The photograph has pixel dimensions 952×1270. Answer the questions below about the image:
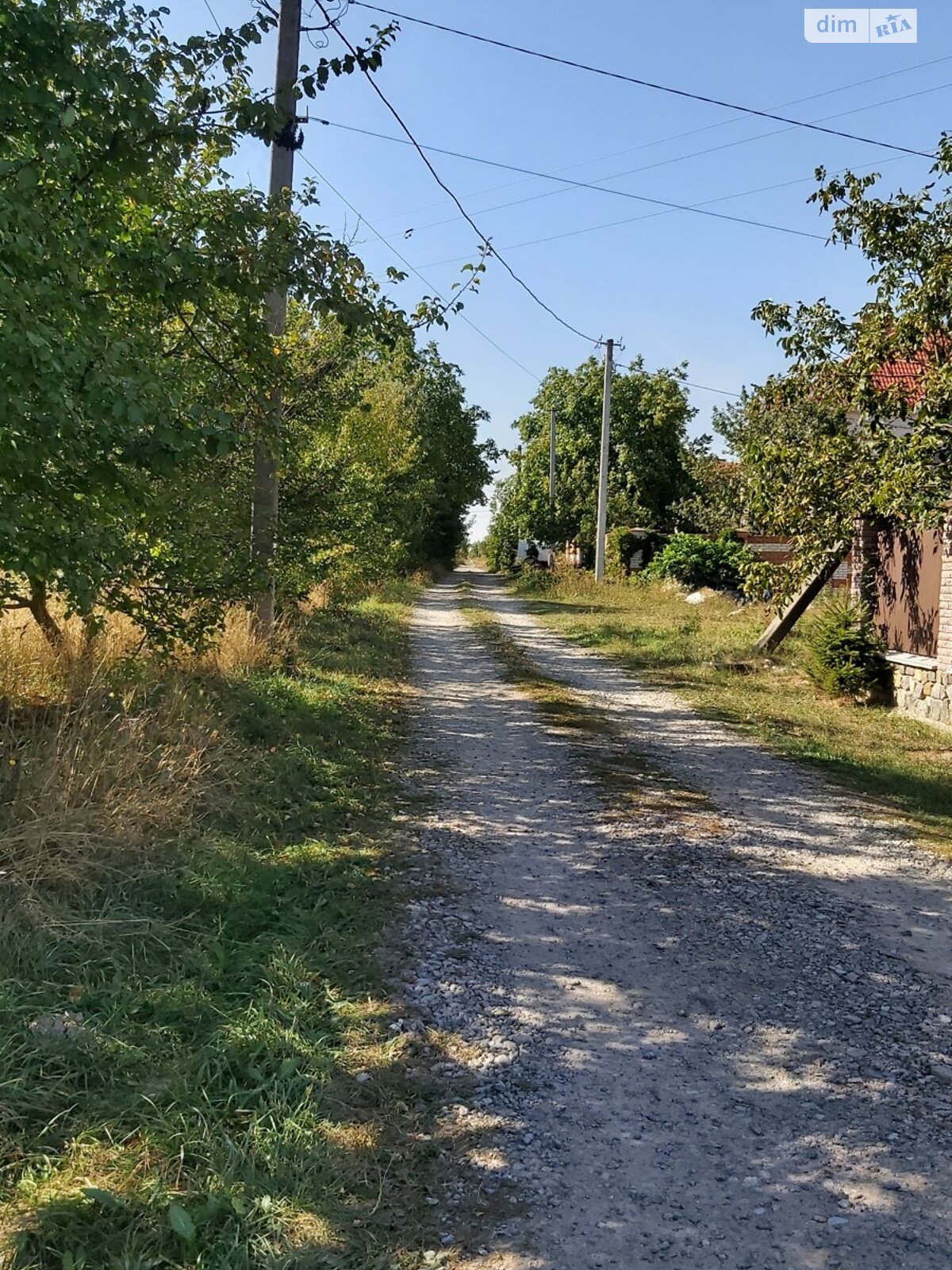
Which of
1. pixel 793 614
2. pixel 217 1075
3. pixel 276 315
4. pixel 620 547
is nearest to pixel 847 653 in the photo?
pixel 793 614

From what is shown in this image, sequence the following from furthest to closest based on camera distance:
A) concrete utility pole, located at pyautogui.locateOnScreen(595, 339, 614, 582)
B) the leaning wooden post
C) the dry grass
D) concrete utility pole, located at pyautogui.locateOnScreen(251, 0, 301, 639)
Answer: concrete utility pole, located at pyautogui.locateOnScreen(595, 339, 614, 582) → the leaning wooden post → concrete utility pole, located at pyautogui.locateOnScreen(251, 0, 301, 639) → the dry grass

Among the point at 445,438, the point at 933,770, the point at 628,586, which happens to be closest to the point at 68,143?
the point at 933,770

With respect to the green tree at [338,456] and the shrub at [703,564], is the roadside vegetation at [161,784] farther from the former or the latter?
the shrub at [703,564]

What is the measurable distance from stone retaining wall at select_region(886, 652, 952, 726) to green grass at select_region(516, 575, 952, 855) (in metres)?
0.21

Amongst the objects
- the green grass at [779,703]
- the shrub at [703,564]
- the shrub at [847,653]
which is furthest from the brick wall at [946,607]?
the shrub at [703,564]

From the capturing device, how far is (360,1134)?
2.73m

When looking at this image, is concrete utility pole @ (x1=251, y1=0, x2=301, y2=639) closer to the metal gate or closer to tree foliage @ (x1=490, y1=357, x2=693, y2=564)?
the metal gate

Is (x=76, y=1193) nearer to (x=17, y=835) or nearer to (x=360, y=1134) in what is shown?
(x=360, y=1134)

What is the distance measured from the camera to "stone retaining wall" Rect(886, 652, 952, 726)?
9.19m

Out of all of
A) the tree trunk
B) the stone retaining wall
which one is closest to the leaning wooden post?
the stone retaining wall

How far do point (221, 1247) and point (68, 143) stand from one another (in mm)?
3926

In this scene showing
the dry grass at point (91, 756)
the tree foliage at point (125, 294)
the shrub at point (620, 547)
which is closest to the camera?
the tree foliage at point (125, 294)

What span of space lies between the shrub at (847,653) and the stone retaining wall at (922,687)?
252 mm

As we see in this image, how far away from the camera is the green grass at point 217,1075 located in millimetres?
2326
